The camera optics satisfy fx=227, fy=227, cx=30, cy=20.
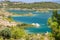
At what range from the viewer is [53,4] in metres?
139

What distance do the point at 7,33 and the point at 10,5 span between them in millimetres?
119492

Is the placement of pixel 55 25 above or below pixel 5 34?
above

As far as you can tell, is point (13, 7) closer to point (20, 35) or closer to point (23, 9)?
point (23, 9)

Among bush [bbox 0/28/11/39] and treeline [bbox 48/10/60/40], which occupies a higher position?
treeline [bbox 48/10/60/40]

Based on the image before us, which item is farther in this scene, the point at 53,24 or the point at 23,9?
the point at 23,9

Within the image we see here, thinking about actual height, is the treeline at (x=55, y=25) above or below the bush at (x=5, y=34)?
above

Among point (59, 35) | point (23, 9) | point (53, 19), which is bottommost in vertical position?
point (23, 9)

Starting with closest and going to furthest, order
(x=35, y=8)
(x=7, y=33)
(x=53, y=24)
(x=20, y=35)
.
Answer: (x=53, y=24) → (x=7, y=33) → (x=20, y=35) → (x=35, y=8)

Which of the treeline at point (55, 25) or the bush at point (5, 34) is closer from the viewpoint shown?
the treeline at point (55, 25)

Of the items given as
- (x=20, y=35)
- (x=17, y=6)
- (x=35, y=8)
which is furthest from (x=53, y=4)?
(x=20, y=35)

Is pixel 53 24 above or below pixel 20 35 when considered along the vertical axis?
above

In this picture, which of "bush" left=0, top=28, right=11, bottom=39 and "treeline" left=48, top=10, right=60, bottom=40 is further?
"bush" left=0, top=28, right=11, bottom=39

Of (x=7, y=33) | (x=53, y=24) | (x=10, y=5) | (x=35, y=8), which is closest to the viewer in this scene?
(x=53, y=24)

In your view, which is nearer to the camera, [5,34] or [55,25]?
[55,25]
